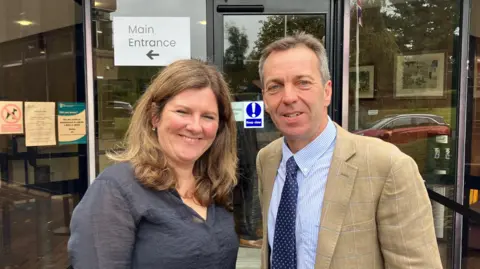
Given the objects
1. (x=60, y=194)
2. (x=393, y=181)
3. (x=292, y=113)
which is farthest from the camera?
(x=60, y=194)

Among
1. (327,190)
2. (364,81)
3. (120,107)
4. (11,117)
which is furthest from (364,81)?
(11,117)

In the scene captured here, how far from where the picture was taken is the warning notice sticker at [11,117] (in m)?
3.02

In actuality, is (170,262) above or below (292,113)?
below

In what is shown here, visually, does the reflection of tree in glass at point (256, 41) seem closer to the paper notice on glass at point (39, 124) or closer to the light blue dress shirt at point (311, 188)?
the paper notice on glass at point (39, 124)

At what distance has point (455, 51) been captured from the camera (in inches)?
137

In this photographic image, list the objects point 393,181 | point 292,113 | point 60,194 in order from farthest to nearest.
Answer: point 60,194, point 292,113, point 393,181

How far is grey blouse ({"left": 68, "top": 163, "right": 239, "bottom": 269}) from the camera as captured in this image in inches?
47.6

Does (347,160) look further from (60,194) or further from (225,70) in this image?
(60,194)

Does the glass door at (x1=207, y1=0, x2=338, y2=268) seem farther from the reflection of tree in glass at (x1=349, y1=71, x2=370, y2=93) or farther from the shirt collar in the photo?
the shirt collar

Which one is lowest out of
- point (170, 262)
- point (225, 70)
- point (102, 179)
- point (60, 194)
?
point (60, 194)

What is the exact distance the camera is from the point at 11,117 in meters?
3.07

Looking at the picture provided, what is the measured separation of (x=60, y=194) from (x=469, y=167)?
352 cm

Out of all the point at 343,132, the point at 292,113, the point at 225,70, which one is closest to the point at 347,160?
the point at 343,132

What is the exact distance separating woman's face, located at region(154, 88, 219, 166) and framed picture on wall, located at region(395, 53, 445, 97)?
2.71m
